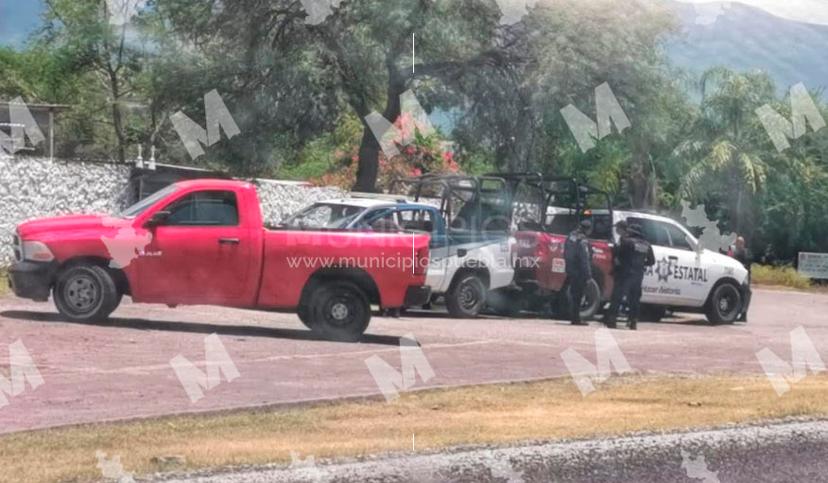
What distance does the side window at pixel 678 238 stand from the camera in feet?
80.4

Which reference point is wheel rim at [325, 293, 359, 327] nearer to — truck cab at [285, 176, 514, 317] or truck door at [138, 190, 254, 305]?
truck door at [138, 190, 254, 305]

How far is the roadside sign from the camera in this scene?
44.1 m

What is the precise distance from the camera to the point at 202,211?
16766 mm

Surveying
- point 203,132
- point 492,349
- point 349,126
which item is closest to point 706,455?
point 492,349

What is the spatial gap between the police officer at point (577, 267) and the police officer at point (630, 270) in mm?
503

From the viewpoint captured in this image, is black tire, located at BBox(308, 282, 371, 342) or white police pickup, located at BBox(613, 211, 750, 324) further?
white police pickup, located at BBox(613, 211, 750, 324)

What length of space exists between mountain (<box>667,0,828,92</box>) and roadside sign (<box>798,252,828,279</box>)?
9553 mm

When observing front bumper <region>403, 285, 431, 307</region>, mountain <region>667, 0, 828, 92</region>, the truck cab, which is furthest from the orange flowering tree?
front bumper <region>403, 285, 431, 307</region>

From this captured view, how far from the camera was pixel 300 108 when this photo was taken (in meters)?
29.2

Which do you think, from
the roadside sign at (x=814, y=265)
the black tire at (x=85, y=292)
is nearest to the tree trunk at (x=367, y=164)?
the black tire at (x=85, y=292)

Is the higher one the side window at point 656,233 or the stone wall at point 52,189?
the stone wall at point 52,189

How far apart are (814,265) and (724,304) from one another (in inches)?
819

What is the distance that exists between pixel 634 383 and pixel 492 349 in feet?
Answer: 11.5

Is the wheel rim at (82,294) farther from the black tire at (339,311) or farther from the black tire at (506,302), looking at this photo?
the black tire at (506,302)
